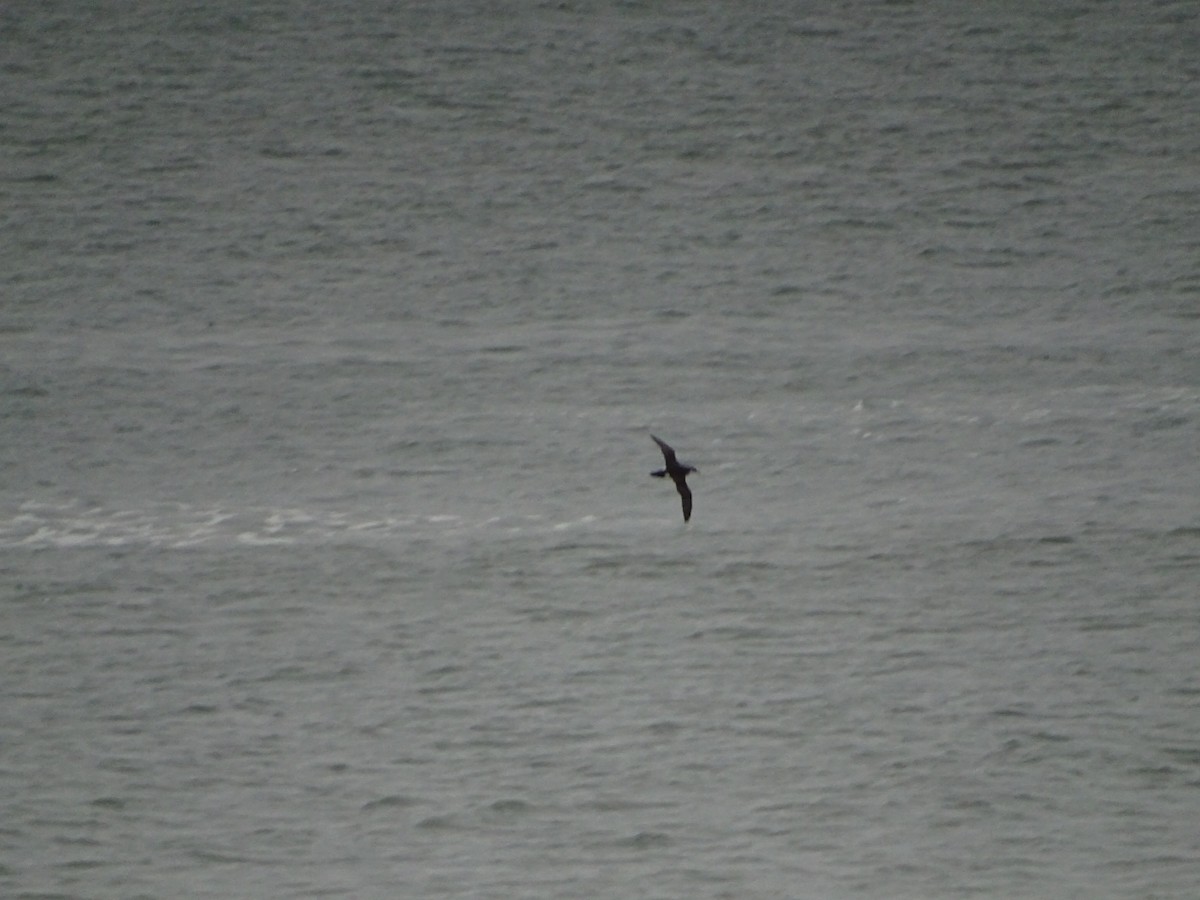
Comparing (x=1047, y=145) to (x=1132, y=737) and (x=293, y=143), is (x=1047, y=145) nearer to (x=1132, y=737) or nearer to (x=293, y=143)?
(x=293, y=143)

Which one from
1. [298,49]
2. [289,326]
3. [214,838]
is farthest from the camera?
[298,49]

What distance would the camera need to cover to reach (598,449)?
31.3 metres

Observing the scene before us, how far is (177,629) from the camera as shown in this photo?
27.0m

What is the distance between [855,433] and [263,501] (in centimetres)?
859

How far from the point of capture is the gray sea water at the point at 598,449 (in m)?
22.7

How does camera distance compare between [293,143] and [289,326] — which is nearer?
[289,326]

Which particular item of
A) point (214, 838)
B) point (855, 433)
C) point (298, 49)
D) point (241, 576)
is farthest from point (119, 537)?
point (298, 49)

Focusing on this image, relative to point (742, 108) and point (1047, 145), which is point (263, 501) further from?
point (1047, 145)

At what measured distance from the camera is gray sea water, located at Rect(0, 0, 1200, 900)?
22672 mm

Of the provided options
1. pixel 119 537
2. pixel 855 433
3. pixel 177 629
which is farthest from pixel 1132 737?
pixel 119 537

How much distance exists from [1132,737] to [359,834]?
8662 millimetres

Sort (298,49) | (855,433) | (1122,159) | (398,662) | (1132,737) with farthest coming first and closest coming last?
(298,49)
(1122,159)
(855,433)
(398,662)
(1132,737)

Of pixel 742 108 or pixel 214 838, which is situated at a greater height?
pixel 742 108

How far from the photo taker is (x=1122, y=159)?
120ft
